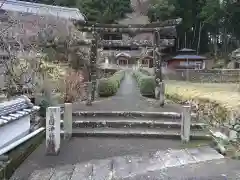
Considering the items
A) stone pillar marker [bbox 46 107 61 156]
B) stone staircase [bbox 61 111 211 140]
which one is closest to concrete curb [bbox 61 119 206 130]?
stone staircase [bbox 61 111 211 140]

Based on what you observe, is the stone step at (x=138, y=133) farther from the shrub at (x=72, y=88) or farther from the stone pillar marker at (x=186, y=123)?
the shrub at (x=72, y=88)

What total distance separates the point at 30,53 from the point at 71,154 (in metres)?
7.33

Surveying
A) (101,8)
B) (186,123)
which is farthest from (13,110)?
(101,8)

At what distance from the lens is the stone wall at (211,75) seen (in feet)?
89.4

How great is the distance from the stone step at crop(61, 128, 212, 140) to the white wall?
1.68 metres

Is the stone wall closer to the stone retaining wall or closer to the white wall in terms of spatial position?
Result: the stone retaining wall

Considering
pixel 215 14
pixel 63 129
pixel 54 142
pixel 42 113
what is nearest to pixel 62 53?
pixel 42 113

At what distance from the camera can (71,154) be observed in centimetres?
614

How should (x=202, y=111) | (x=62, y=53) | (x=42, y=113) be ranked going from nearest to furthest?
1. (x=42, y=113)
2. (x=202, y=111)
3. (x=62, y=53)

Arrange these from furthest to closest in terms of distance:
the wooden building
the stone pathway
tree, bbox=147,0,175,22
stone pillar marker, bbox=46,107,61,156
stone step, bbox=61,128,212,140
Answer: the wooden building < tree, bbox=147,0,175,22 < the stone pathway < stone step, bbox=61,128,212,140 < stone pillar marker, bbox=46,107,61,156

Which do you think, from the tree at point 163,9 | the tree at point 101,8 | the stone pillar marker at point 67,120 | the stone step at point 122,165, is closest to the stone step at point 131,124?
the stone pillar marker at point 67,120

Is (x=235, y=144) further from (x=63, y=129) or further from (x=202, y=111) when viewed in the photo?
(x=202, y=111)

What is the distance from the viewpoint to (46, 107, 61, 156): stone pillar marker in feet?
19.6

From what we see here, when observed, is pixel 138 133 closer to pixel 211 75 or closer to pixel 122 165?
pixel 122 165
